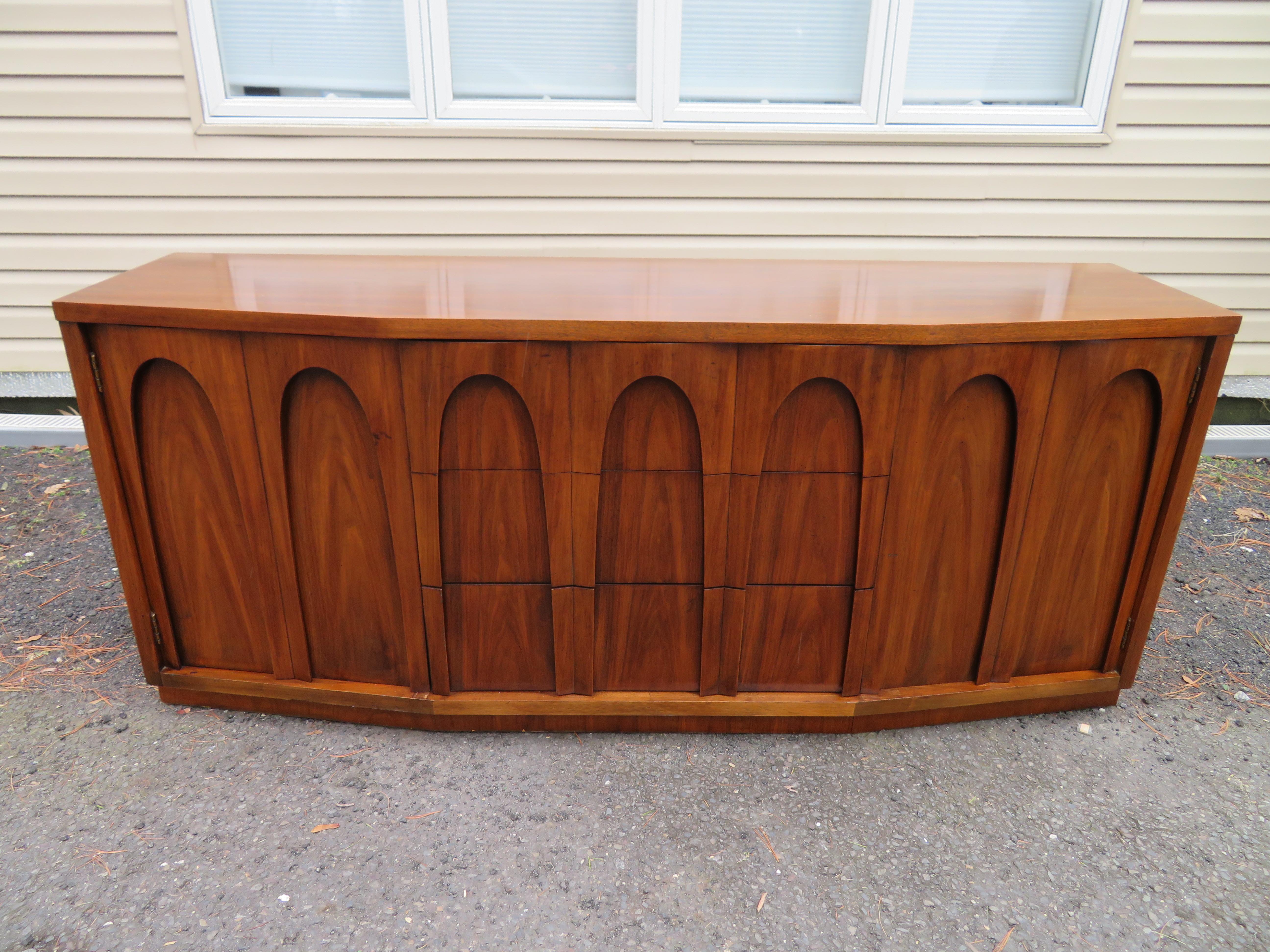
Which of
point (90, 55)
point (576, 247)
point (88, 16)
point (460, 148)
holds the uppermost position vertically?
point (88, 16)

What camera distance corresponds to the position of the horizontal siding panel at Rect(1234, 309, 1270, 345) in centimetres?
377

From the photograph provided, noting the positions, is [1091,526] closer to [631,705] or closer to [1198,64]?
[631,705]

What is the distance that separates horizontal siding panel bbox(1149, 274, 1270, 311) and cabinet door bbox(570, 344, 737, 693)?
111 inches

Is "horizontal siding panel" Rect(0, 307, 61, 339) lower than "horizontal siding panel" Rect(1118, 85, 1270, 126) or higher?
lower

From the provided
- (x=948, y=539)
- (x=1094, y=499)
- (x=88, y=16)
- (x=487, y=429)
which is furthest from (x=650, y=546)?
(x=88, y=16)

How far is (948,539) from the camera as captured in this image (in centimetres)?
215

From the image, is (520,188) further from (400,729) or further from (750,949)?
(750,949)

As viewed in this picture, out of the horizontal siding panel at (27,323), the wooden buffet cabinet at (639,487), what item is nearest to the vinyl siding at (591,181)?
Answer: the horizontal siding panel at (27,323)

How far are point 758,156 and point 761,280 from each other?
1.15 meters

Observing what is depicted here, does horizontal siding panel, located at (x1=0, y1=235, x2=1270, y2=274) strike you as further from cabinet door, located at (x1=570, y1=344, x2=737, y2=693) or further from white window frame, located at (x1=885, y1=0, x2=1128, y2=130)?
cabinet door, located at (x1=570, y1=344, x2=737, y2=693)

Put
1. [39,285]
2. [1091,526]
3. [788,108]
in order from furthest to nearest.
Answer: [39,285] < [788,108] < [1091,526]

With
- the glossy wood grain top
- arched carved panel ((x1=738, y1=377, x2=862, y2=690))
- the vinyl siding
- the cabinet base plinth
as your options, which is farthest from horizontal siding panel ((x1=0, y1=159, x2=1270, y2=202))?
the cabinet base plinth

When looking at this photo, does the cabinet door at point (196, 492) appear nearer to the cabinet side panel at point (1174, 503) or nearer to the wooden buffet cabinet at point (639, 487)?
the wooden buffet cabinet at point (639, 487)

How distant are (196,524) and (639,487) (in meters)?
1.19
